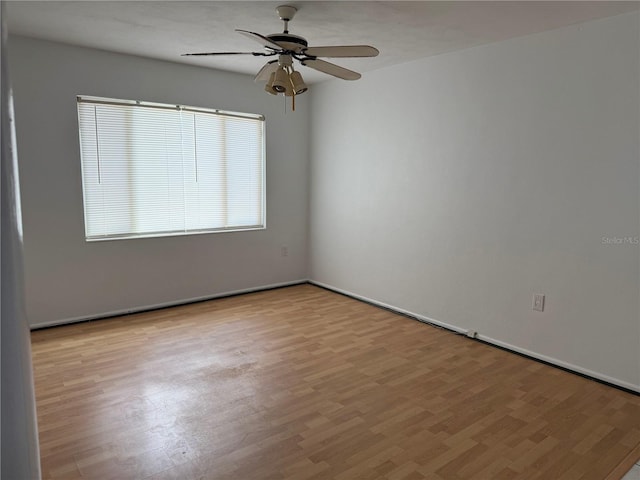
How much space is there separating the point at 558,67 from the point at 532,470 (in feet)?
8.45

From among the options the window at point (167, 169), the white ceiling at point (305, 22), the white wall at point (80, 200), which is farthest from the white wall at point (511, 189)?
the window at point (167, 169)

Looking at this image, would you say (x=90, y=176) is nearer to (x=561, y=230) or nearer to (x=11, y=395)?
(x=11, y=395)

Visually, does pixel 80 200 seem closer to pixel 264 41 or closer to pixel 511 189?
pixel 264 41

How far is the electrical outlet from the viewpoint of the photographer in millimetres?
3221

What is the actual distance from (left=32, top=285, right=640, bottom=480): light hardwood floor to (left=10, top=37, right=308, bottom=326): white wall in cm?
43

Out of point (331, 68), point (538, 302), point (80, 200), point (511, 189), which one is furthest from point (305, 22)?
point (538, 302)

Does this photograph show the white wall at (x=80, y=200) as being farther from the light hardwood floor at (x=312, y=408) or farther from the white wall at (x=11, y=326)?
the white wall at (x=11, y=326)

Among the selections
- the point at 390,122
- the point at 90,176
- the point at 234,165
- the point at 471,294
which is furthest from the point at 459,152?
the point at 90,176

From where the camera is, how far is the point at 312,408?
8.35 feet

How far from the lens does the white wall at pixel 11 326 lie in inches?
34.9

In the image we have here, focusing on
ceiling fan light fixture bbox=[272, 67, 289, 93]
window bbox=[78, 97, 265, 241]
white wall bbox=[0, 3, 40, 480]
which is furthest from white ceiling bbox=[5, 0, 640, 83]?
white wall bbox=[0, 3, 40, 480]

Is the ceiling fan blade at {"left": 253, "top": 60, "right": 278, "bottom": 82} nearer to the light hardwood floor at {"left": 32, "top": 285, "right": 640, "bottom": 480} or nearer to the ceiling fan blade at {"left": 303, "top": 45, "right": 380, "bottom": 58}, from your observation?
the ceiling fan blade at {"left": 303, "top": 45, "right": 380, "bottom": 58}

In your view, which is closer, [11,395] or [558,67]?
[11,395]

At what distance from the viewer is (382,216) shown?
14.6ft
